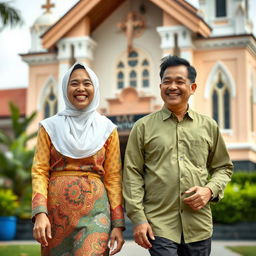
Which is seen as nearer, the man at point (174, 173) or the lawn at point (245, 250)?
the man at point (174, 173)

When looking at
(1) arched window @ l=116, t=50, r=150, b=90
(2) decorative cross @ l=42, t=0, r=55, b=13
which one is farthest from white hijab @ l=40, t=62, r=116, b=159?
(2) decorative cross @ l=42, t=0, r=55, b=13

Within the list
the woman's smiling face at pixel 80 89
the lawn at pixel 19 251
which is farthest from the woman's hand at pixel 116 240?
the lawn at pixel 19 251

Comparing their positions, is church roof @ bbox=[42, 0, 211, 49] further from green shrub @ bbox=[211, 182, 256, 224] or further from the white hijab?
the white hijab

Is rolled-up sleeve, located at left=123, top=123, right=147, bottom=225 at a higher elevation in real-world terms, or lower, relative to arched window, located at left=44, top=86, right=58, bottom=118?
lower

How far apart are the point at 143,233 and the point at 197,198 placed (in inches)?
16.3

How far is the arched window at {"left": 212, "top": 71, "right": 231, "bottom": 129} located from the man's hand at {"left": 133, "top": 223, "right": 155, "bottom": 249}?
1679cm

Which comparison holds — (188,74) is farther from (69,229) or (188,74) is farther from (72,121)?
(69,229)

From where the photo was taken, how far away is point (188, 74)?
12.9 feet

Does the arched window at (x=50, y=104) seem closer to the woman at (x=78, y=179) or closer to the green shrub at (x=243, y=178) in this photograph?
the green shrub at (x=243, y=178)

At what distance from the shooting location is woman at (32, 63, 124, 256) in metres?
3.72

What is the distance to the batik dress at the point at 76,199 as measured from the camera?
3.71m

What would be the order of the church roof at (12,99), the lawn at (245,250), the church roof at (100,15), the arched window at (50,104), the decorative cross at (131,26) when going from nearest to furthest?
1. the lawn at (245,250)
2. the church roof at (100,15)
3. the decorative cross at (131,26)
4. the arched window at (50,104)
5. the church roof at (12,99)

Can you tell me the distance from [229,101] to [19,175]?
7.79m

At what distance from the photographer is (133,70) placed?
21.3 metres
